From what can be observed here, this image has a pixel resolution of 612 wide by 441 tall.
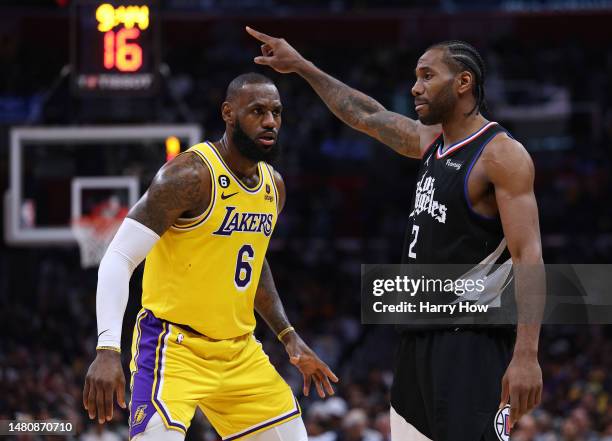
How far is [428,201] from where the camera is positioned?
15.6 feet

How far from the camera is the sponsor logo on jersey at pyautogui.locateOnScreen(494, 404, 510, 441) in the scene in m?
4.46

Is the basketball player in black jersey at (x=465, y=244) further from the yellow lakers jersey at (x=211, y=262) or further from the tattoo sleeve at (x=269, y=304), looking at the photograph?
the tattoo sleeve at (x=269, y=304)

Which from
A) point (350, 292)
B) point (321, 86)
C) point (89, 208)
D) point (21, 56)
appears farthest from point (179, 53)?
point (321, 86)

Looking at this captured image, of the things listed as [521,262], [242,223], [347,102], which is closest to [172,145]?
[347,102]

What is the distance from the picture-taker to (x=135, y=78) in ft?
33.0

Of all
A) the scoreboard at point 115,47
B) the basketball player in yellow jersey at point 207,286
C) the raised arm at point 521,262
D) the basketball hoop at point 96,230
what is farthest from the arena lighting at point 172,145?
the raised arm at point 521,262

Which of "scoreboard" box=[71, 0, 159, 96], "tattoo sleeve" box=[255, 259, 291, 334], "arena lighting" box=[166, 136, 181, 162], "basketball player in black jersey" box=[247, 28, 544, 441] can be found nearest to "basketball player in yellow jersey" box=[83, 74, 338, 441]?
"tattoo sleeve" box=[255, 259, 291, 334]

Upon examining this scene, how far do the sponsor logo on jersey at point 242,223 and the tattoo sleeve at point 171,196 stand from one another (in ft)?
0.48

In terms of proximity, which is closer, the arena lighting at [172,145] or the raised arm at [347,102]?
the raised arm at [347,102]

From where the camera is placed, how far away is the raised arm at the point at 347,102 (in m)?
5.52

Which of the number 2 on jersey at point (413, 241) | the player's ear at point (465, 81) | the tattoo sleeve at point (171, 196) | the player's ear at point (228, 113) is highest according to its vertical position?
the player's ear at point (465, 81)

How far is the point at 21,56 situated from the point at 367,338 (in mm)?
7986

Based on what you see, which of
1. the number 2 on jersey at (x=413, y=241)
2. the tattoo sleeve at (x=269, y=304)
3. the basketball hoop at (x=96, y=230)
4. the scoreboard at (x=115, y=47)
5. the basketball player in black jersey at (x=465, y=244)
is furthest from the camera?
the basketball hoop at (x=96, y=230)

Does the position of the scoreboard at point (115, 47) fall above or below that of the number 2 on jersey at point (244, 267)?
above
